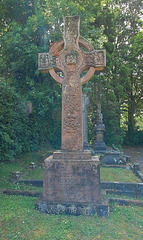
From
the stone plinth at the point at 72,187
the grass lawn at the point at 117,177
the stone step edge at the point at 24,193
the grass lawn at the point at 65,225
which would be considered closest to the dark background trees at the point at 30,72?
the stone step edge at the point at 24,193

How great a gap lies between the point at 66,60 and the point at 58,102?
5159mm

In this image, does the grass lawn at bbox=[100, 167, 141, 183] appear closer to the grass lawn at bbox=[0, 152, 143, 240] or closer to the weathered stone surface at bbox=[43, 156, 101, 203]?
the grass lawn at bbox=[0, 152, 143, 240]

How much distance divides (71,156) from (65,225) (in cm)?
123

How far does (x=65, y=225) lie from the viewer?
283cm

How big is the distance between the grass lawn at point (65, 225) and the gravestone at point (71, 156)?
21 cm

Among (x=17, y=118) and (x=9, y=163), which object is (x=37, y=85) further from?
(x=9, y=163)

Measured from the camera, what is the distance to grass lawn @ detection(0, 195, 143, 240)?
2.61 meters

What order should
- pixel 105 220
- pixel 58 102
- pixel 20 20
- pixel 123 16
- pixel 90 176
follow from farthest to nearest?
pixel 123 16
pixel 20 20
pixel 58 102
pixel 90 176
pixel 105 220

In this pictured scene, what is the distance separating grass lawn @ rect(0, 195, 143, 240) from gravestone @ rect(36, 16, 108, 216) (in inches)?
8.5

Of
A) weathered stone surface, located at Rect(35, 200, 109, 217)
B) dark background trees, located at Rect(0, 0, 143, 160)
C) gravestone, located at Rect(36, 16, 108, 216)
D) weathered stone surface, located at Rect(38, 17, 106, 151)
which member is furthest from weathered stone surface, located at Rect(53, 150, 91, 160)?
dark background trees, located at Rect(0, 0, 143, 160)

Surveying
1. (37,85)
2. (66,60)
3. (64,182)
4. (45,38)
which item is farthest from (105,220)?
A: (45,38)

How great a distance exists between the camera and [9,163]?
687 cm

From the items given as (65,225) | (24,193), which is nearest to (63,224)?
(65,225)

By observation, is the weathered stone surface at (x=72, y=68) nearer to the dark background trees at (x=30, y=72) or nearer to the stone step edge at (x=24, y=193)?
the stone step edge at (x=24, y=193)
